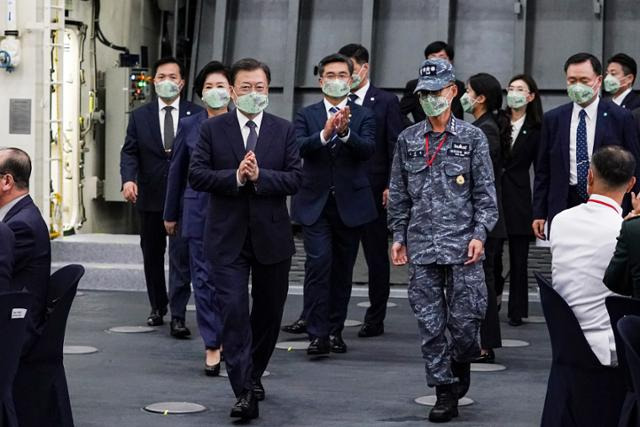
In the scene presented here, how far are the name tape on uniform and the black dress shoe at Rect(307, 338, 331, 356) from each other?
13.7 ft

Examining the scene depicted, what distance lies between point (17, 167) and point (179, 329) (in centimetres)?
391

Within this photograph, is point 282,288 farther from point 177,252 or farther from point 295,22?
point 295,22

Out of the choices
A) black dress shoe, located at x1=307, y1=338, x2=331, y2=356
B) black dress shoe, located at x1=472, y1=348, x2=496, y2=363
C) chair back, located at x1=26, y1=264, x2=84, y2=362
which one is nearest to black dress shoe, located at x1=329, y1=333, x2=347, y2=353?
black dress shoe, located at x1=307, y1=338, x2=331, y2=356

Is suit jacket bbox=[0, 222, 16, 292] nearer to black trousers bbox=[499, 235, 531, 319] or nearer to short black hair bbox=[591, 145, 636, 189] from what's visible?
short black hair bbox=[591, 145, 636, 189]

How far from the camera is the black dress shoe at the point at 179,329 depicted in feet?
33.3

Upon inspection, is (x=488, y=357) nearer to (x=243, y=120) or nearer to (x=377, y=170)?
(x=377, y=170)

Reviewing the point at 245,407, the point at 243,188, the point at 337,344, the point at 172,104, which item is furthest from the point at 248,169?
the point at 172,104

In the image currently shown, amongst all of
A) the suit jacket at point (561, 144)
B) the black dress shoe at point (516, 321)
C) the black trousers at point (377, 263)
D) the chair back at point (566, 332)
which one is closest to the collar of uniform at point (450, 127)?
the chair back at point (566, 332)

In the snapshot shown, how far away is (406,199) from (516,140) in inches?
132

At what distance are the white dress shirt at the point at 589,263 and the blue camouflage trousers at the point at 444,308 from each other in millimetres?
1123

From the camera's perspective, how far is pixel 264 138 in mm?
7645

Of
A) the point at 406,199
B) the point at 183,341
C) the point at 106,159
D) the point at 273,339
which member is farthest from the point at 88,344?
the point at 106,159

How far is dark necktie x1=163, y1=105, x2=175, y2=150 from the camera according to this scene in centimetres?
1067

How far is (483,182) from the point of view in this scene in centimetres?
734
